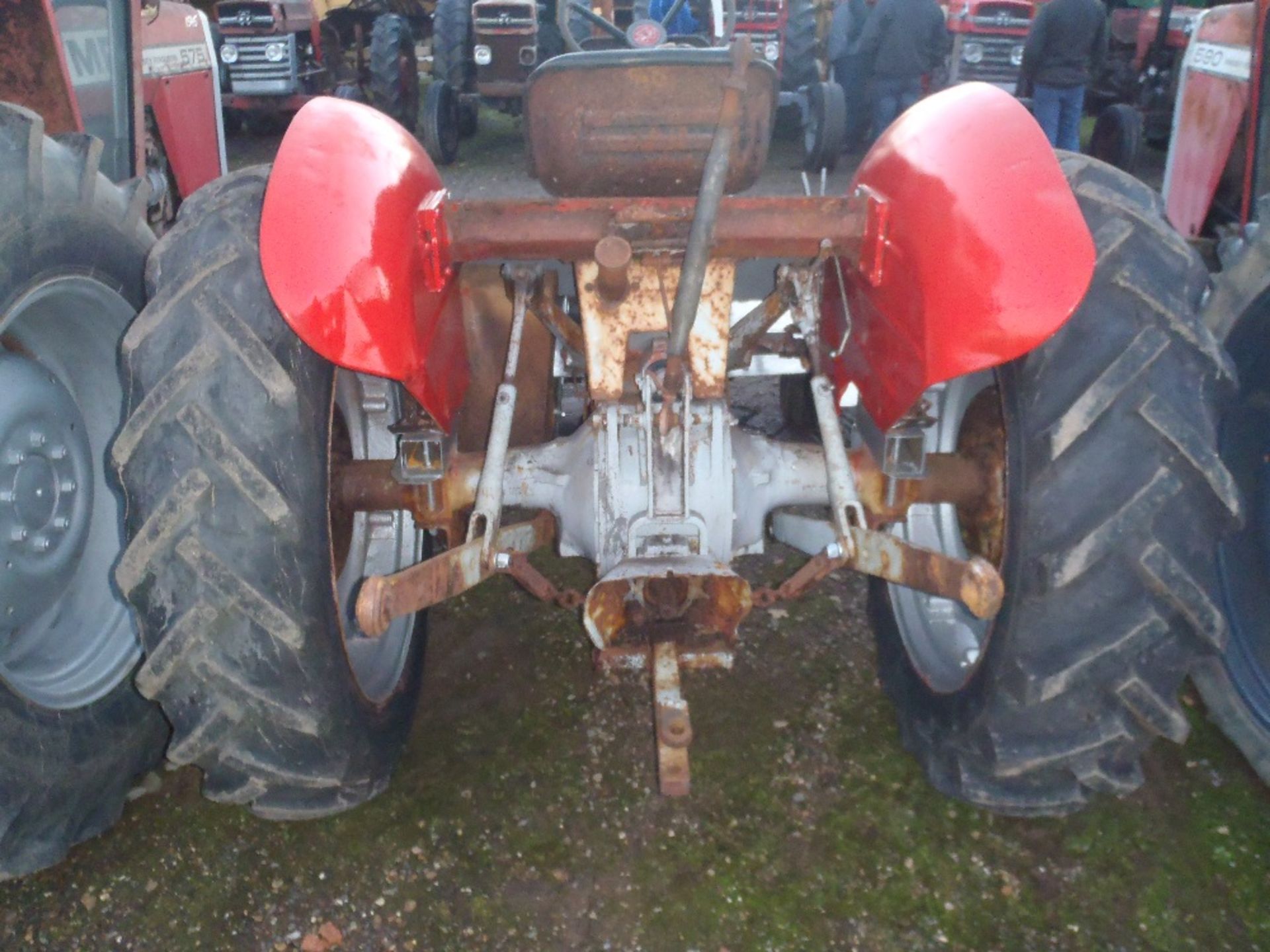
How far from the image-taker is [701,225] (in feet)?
5.13

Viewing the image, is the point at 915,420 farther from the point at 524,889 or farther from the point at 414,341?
the point at 524,889

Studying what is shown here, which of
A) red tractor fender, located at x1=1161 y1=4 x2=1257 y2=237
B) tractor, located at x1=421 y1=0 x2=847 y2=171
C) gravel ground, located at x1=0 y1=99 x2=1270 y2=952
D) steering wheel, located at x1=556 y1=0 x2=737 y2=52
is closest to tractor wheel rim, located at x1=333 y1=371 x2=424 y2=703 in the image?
gravel ground, located at x1=0 y1=99 x2=1270 y2=952

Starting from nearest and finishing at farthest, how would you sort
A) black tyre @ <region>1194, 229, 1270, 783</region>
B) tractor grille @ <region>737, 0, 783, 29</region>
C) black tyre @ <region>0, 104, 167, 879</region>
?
black tyre @ <region>0, 104, 167, 879</region> < black tyre @ <region>1194, 229, 1270, 783</region> < tractor grille @ <region>737, 0, 783, 29</region>

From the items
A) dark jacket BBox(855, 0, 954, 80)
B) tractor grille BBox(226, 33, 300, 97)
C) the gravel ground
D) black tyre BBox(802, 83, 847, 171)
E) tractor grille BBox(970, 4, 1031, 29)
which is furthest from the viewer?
tractor grille BBox(226, 33, 300, 97)

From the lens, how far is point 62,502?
2125mm

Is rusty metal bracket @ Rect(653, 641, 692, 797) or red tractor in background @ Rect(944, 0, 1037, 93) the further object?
red tractor in background @ Rect(944, 0, 1037, 93)

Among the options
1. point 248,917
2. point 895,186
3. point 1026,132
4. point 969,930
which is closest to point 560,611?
point 248,917

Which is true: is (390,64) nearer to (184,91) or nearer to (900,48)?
(900,48)

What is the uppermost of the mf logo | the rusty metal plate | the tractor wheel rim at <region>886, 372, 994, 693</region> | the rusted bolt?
the mf logo

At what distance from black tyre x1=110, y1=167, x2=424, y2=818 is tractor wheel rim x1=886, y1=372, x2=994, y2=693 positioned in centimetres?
133

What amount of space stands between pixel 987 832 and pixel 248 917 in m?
1.58

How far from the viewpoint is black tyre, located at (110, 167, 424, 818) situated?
1708 mm

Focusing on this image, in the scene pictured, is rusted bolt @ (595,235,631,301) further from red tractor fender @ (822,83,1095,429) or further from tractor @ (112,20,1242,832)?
red tractor fender @ (822,83,1095,429)

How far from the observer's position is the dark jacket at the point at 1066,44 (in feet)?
23.3
